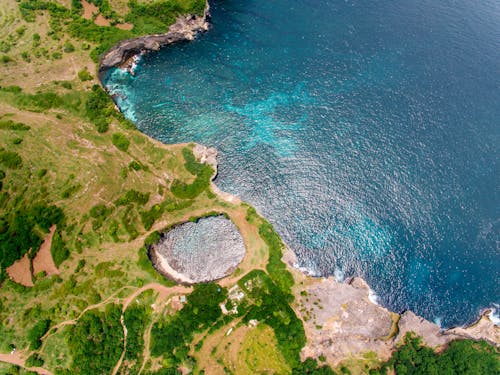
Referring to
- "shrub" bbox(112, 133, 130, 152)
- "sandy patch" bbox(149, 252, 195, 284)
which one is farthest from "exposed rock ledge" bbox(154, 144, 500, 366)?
"shrub" bbox(112, 133, 130, 152)

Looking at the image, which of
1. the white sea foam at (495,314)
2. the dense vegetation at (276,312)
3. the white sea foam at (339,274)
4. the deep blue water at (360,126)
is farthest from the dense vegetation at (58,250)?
the white sea foam at (495,314)

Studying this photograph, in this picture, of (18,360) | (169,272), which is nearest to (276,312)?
(169,272)

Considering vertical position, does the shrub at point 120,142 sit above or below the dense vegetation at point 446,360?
above

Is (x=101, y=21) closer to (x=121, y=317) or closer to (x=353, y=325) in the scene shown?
(x=121, y=317)

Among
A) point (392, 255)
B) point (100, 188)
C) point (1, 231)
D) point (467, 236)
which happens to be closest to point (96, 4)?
point (100, 188)

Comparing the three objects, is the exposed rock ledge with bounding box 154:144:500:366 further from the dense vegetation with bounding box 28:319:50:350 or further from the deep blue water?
the dense vegetation with bounding box 28:319:50:350

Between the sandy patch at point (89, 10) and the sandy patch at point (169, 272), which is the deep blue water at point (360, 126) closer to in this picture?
the sandy patch at point (89, 10)
